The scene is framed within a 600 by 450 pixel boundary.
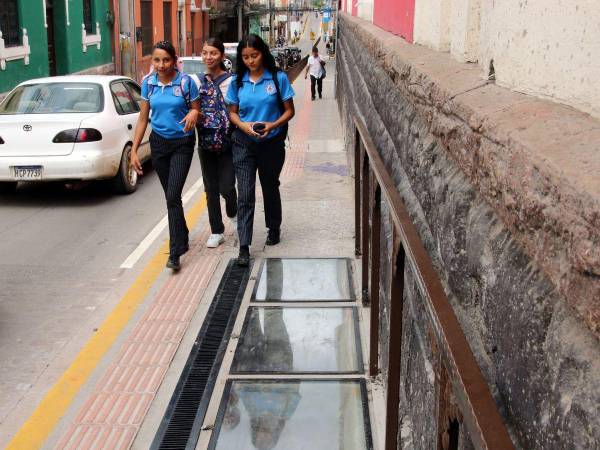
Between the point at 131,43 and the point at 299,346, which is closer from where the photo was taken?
the point at 299,346

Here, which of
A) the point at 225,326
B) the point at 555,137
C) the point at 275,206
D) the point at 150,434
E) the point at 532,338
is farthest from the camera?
the point at 275,206

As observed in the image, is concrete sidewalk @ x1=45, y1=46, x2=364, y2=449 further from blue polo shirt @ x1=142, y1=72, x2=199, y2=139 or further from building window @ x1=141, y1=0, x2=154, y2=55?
building window @ x1=141, y1=0, x2=154, y2=55

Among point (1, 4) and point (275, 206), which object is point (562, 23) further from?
point (1, 4)

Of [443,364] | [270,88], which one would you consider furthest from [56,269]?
[443,364]

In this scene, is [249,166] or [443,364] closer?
[443,364]

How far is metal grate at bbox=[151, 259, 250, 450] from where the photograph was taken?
12.6 feet

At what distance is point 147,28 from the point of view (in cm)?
3416

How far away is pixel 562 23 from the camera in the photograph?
220 centimetres

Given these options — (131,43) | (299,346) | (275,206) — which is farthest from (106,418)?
(131,43)

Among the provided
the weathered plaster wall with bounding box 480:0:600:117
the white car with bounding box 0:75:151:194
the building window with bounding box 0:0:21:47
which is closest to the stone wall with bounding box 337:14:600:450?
the weathered plaster wall with bounding box 480:0:600:117

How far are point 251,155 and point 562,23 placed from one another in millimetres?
4412

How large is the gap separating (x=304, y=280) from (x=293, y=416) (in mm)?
2182

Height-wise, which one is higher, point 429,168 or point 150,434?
point 429,168

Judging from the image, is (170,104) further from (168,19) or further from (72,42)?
(168,19)
